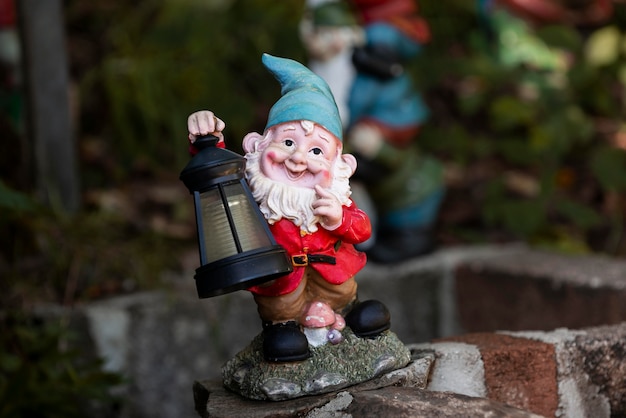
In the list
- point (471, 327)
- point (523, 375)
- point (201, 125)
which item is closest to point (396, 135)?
point (471, 327)

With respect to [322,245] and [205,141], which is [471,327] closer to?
[322,245]

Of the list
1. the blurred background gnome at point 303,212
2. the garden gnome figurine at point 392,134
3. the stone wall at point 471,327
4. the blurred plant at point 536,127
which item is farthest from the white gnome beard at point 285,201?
the blurred plant at point 536,127

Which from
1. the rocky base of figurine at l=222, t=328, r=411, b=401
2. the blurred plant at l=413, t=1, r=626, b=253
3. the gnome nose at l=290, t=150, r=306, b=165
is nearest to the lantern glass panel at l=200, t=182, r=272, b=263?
the gnome nose at l=290, t=150, r=306, b=165

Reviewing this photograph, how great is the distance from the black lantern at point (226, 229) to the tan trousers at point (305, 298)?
0.32 feet

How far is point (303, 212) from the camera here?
1.58 metres

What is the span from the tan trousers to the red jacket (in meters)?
0.01

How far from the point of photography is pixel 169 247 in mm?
3023

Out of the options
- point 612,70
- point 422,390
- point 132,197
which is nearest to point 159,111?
point 132,197

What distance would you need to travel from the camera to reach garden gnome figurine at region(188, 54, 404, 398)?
157 cm

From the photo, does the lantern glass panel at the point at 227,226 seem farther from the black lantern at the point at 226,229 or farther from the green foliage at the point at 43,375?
the green foliage at the point at 43,375

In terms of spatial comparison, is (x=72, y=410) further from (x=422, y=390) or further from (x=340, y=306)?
(x=422, y=390)

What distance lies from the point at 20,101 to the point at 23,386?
1.44 m

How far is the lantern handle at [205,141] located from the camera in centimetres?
155

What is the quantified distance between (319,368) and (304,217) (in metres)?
0.27
